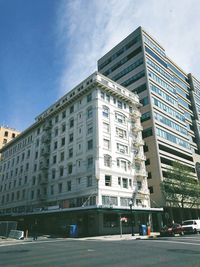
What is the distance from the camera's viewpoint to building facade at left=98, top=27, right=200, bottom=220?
49031mm

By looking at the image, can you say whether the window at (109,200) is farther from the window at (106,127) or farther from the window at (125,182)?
the window at (106,127)

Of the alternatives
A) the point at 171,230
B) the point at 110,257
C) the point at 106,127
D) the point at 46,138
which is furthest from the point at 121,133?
the point at 110,257

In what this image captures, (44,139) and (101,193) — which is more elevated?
(44,139)

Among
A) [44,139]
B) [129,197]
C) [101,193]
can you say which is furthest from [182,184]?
[44,139]

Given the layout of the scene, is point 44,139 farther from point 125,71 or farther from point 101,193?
point 125,71

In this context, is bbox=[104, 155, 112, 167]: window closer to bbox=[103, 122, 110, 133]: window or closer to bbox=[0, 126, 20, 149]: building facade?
bbox=[103, 122, 110, 133]: window

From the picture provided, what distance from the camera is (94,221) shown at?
33312 mm

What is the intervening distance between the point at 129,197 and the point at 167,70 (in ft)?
143

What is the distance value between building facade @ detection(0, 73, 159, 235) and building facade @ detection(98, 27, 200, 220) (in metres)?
5.21

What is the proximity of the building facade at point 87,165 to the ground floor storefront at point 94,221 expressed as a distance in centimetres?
14

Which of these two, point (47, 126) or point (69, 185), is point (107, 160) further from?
point (47, 126)

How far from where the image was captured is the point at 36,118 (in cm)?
5938

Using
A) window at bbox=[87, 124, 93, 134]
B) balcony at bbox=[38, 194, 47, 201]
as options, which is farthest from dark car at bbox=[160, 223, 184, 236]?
balcony at bbox=[38, 194, 47, 201]

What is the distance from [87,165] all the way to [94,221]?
8.70 m
